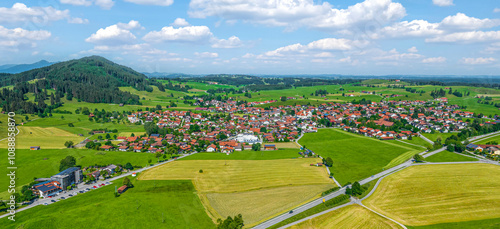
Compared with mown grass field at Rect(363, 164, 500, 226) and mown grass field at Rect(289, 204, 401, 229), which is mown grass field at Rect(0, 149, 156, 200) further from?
mown grass field at Rect(363, 164, 500, 226)

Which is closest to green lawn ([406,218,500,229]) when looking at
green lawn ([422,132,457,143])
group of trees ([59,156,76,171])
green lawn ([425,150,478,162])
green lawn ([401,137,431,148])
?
green lawn ([425,150,478,162])

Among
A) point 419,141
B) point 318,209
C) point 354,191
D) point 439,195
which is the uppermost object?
point 419,141

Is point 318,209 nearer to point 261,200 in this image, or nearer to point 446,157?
point 261,200

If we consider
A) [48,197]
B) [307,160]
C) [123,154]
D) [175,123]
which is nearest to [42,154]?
[123,154]

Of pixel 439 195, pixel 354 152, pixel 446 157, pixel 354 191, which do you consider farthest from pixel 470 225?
pixel 354 152

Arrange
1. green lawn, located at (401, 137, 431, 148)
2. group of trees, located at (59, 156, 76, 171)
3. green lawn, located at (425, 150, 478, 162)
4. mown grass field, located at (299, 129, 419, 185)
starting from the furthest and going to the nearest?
green lawn, located at (401, 137, 431, 148)
green lawn, located at (425, 150, 478, 162)
mown grass field, located at (299, 129, 419, 185)
group of trees, located at (59, 156, 76, 171)

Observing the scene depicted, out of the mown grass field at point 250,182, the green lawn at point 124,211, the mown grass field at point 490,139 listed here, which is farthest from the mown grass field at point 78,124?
the mown grass field at point 490,139

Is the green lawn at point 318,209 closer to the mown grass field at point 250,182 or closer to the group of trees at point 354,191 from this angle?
the group of trees at point 354,191
